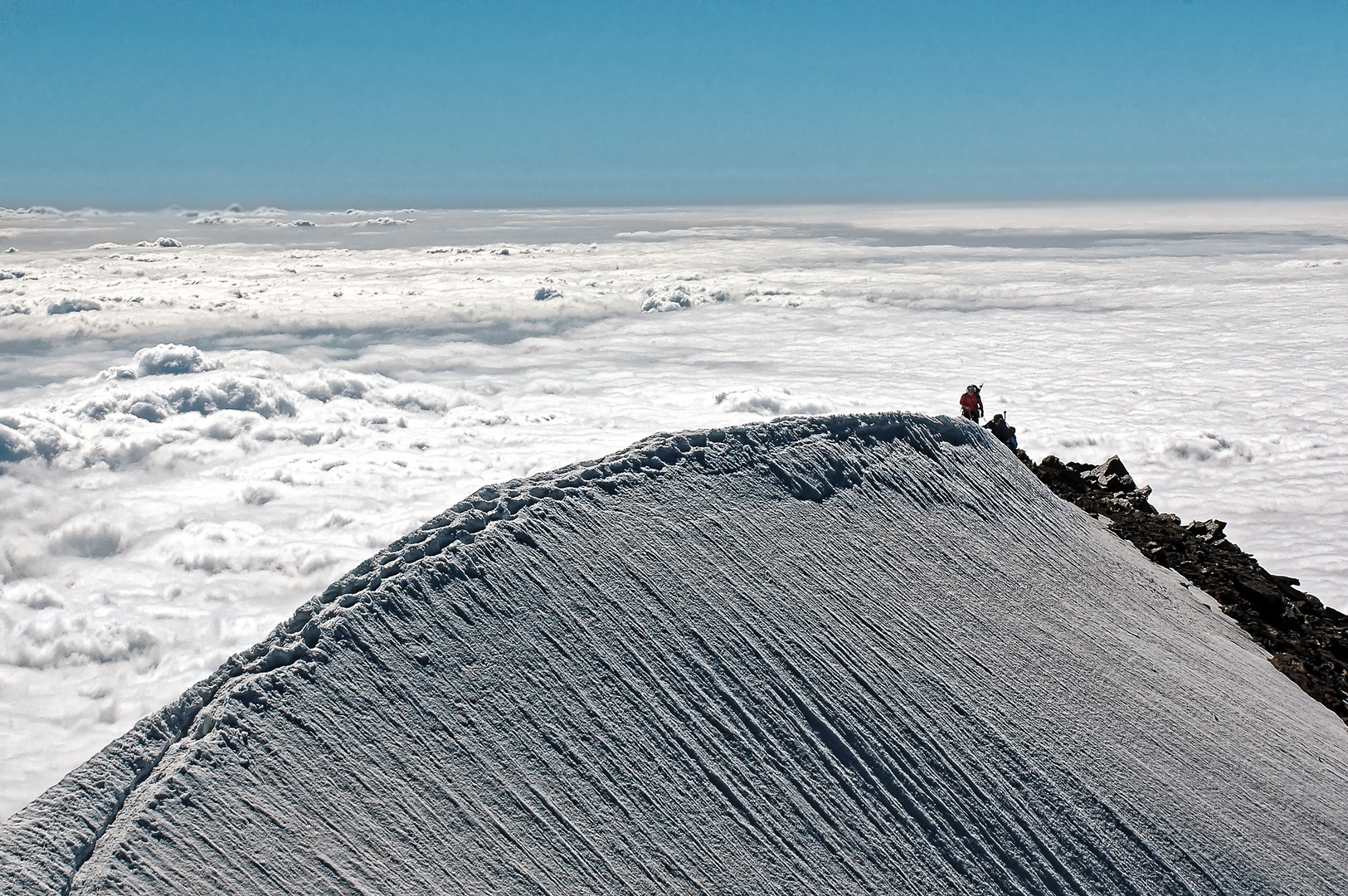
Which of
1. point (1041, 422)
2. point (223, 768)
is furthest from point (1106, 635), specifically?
point (1041, 422)

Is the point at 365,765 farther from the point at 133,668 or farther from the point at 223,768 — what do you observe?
the point at 133,668

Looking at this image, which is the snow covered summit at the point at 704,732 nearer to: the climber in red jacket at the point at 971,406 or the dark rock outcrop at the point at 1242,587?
the dark rock outcrop at the point at 1242,587

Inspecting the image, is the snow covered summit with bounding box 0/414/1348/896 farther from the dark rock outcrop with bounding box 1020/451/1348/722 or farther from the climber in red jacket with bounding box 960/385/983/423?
the climber in red jacket with bounding box 960/385/983/423

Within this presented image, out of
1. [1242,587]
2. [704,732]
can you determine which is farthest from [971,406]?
[704,732]

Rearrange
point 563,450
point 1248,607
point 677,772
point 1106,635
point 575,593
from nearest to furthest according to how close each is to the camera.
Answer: point 677,772 < point 575,593 < point 1106,635 < point 1248,607 < point 563,450

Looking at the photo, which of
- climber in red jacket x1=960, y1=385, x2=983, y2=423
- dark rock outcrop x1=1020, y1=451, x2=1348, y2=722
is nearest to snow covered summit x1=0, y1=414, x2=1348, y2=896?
dark rock outcrop x1=1020, y1=451, x2=1348, y2=722

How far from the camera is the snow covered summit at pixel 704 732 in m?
9.95

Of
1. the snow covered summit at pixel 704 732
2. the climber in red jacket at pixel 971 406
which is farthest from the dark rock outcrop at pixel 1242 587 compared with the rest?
the climber in red jacket at pixel 971 406

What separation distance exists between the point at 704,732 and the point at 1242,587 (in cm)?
1389

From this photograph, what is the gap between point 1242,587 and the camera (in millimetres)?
19344

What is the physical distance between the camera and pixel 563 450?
109m

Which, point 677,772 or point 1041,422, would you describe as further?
point 1041,422

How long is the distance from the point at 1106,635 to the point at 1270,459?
3427 inches

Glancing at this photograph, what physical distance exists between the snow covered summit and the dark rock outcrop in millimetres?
2089
